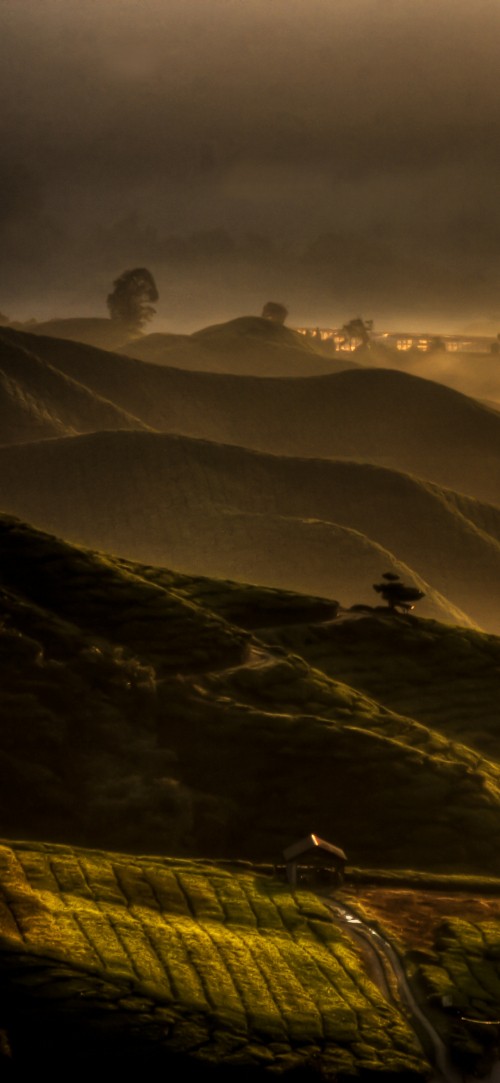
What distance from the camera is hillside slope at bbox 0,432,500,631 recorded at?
482 ft

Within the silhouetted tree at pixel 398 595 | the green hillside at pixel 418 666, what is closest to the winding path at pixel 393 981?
the green hillside at pixel 418 666

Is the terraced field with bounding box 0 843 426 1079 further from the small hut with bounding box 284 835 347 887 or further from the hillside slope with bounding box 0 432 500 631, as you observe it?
the hillside slope with bounding box 0 432 500 631

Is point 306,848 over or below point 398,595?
below

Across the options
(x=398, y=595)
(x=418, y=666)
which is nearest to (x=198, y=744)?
(x=418, y=666)

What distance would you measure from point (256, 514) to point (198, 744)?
9473cm

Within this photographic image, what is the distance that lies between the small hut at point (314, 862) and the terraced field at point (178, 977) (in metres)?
2.27

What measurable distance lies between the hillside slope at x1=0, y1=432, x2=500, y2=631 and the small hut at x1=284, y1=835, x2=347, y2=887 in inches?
3452

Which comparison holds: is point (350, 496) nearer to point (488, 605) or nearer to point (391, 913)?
point (488, 605)

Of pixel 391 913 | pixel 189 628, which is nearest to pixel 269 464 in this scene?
pixel 189 628

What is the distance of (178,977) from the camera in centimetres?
3847

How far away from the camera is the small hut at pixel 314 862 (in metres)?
49.3

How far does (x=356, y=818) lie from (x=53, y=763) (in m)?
13.4

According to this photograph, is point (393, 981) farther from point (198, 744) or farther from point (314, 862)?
point (198, 744)

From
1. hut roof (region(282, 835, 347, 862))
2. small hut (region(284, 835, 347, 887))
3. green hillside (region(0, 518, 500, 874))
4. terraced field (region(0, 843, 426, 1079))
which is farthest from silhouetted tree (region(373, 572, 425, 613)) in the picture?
terraced field (region(0, 843, 426, 1079))
